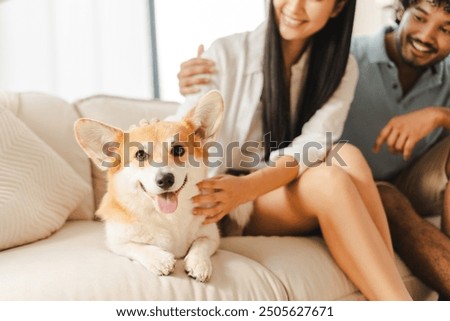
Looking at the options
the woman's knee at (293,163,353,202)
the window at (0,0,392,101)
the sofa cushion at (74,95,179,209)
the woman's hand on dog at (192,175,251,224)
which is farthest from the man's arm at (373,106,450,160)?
the window at (0,0,392,101)

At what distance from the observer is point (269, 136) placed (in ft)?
3.92

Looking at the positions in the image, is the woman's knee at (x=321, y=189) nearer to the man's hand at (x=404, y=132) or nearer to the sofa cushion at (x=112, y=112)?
the man's hand at (x=404, y=132)

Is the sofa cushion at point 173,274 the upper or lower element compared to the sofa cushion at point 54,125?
lower

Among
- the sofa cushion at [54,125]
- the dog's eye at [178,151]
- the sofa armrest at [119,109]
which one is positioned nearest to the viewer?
the dog's eye at [178,151]

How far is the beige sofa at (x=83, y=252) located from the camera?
78cm

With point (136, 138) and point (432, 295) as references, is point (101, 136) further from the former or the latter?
point (432, 295)

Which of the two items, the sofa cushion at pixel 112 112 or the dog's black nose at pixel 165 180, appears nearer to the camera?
the dog's black nose at pixel 165 180

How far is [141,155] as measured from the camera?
851 millimetres

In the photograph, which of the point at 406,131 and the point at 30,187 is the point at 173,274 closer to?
the point at 30,187

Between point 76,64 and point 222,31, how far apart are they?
2.90 ft

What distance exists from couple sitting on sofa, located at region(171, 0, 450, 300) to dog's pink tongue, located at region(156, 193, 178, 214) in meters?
0.09

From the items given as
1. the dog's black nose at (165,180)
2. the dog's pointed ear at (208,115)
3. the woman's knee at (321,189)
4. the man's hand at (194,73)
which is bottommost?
the woman's knee at (321,189)

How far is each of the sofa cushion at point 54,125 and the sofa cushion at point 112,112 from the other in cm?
3

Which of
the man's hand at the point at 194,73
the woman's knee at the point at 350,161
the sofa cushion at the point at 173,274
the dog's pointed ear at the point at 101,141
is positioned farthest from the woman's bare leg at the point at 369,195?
the dog's pointed ear at the point at 101,141
